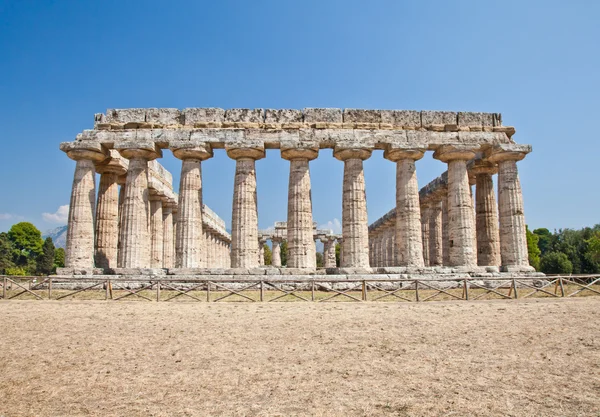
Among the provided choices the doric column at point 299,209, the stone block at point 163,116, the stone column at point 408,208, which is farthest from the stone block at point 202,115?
the stone column at point 408,208

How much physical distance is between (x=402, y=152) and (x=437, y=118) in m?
3.39

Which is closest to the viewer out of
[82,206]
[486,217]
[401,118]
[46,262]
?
[82,206]

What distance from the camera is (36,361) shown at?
33.0 ft

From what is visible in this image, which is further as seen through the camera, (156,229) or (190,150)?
(156,229)

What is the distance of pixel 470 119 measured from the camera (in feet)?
90.7

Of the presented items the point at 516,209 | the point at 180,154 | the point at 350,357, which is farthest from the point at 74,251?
the point at 516,209

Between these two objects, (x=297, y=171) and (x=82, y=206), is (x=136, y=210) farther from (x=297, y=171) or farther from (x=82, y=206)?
(x=297, y=171)

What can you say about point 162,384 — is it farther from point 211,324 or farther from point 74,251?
point 74,251

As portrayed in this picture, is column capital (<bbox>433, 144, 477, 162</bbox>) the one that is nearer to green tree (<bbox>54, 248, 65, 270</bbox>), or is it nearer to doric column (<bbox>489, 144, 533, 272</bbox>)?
doric column (<bbox>489, 144, 533, 272</bbox>)

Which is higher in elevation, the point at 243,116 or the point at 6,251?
the point at 243,116

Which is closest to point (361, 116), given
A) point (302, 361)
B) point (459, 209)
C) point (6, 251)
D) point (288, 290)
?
point (459, 209)

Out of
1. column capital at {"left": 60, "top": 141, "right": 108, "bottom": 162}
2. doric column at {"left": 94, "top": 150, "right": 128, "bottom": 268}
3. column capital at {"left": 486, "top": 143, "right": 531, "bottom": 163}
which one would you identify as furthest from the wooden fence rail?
column capital at {"left": 486, "top": 143, "right": 531, "bottom": 163}

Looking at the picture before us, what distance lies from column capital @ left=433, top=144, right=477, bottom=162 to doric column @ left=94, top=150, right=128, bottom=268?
21344 mm

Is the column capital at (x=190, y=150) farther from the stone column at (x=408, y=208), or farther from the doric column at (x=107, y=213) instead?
the stone column at (x=408, y=208)
